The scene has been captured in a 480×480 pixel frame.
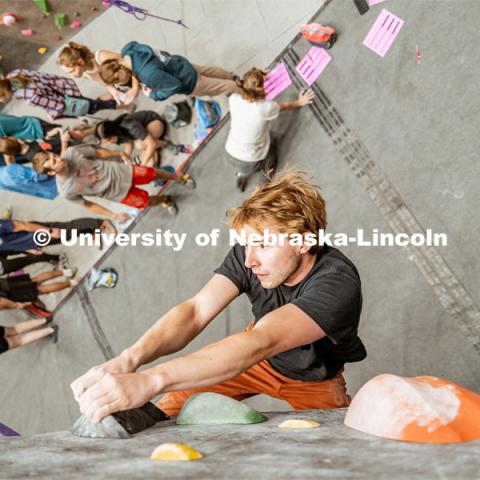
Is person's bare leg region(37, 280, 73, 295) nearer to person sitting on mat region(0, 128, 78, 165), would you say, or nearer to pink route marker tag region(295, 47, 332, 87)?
person sitting on mat region(0, 128, 78, 165)

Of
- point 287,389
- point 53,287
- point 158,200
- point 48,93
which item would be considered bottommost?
point 287,389

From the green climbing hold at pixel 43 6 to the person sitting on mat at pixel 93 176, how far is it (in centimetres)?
202

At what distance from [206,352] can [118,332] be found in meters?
3.14

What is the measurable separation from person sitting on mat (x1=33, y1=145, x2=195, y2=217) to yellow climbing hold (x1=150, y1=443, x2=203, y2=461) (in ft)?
9.20

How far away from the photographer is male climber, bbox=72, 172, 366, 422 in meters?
1.56

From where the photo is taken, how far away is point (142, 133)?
4562 millimetres

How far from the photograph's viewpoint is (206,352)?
5.46 feet

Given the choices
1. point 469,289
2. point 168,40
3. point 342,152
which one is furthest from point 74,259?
point 469,289

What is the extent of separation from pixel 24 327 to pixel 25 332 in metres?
0.07

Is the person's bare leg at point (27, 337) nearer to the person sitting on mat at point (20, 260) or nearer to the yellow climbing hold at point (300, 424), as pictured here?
the person sitting on mat at point (20, 260)

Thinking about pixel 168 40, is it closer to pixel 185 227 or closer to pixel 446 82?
pixel 185 227

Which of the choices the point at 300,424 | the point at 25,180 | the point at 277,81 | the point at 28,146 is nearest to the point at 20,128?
the point at 28,146

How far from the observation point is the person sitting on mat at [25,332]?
461cm

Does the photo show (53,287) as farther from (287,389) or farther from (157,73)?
(287,389)
